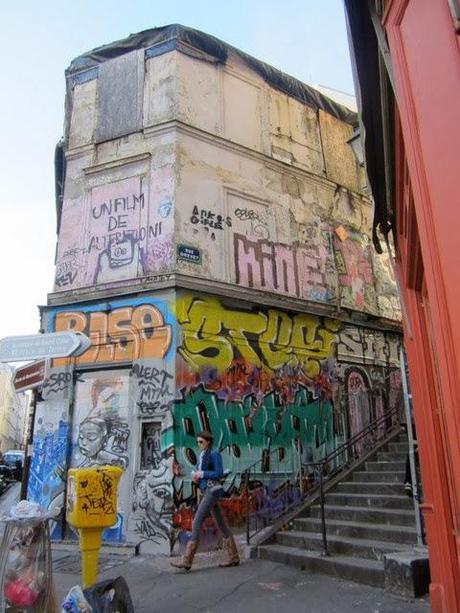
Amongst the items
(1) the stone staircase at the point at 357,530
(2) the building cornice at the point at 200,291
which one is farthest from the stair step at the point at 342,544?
(2) the building cornice at the point at 200,291

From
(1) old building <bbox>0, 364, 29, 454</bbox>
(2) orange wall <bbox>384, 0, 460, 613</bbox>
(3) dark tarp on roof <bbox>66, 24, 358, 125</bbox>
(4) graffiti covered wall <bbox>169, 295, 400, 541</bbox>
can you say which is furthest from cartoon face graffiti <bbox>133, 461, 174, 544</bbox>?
(1) old building <bbox>0, 364, 29, 454</bbox>

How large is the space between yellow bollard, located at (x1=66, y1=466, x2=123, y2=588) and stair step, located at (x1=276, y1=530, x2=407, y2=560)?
11.8ft

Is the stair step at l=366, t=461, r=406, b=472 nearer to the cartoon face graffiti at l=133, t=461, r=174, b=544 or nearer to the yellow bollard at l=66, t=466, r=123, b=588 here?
the cartoon face graffiti at l=133, t=461, r=174, b=544

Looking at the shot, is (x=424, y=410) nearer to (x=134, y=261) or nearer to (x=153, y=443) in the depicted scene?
(x=153, y=443)

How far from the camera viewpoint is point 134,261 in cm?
1072

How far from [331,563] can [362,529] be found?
896 mm

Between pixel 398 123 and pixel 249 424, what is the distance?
790 centimetres

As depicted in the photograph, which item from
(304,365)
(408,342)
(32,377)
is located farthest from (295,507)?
(32,377)

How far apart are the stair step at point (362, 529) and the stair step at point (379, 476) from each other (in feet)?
4.65

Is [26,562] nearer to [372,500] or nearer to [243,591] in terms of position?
[243,591]

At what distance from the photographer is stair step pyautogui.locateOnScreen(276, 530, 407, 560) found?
6.46 m

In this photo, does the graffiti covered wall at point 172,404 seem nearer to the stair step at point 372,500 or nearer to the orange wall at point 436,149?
the stair step at point 372,500

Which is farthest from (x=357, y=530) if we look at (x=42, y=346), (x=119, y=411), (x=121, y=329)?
(x=121, y=329)

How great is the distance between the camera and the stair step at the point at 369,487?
8.16 m
